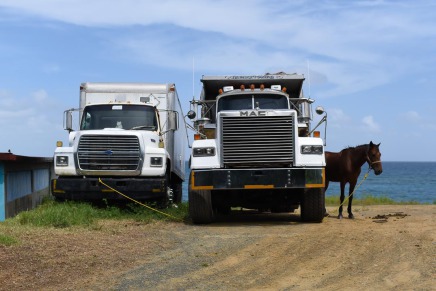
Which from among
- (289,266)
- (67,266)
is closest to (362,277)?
(289,266)

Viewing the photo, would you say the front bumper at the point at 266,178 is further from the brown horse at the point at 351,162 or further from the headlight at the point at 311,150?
the brown horse at the point at 351,162

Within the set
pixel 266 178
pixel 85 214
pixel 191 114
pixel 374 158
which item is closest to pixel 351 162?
pixel 374 158

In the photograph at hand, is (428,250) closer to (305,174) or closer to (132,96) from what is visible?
(305,174)

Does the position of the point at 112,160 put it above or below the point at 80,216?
above

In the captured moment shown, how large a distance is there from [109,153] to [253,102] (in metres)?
3.72

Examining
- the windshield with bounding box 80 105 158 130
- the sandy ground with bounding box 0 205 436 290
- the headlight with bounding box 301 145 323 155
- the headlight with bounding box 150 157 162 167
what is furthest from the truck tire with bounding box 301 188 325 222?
the windshield with bounding box 80 105 158 130

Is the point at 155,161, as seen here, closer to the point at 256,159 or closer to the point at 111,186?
the point at 111,186

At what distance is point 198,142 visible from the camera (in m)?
14.2

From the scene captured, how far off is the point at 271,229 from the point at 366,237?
2.49 metres

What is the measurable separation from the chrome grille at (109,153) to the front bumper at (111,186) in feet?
1.13

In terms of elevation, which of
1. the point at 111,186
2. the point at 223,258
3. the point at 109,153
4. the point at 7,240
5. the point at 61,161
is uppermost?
the point at 109,153

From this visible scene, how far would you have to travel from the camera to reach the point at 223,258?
32.8 ft

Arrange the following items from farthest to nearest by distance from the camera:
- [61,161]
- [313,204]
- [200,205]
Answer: [61,161] → [313,204] → [200,205]

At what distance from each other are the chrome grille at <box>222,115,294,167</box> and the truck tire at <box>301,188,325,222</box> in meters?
1.12
